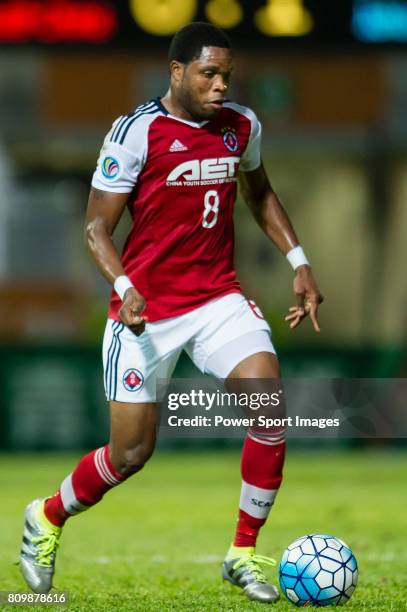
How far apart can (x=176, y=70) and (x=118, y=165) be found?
1.62 ft

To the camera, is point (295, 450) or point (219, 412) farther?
point (295, 450)

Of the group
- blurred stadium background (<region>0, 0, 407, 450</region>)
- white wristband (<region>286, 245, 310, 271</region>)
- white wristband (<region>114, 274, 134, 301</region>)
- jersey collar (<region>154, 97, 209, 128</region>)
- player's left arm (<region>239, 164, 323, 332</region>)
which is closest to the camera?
white wristband (<region>114, 274, 134, 301</region>)

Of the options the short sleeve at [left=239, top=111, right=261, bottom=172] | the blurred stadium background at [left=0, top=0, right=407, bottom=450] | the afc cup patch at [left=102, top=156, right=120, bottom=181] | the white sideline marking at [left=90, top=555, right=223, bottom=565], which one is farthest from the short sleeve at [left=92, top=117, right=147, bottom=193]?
the blurred stadium background at [left=0, top=0, right=407, bottom=450]

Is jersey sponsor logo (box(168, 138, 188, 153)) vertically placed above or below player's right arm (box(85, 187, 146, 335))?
above

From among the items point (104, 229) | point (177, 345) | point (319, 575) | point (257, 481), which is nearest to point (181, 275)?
point (177, 345)

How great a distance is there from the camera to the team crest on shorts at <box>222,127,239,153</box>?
6.23m

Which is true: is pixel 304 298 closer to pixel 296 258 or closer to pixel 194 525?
pixel 296 258

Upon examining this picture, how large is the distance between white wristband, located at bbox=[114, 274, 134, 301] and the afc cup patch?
473 millimetres

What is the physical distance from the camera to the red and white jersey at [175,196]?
6.09 m

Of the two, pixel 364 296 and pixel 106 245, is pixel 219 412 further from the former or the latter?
pixel 364 296

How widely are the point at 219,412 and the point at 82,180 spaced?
24789 millimetres

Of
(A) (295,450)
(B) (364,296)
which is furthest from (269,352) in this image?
(B) (364,296)

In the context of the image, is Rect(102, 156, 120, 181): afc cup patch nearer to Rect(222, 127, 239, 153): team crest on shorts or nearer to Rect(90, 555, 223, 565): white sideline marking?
Rect(222, 127, 239, 153): team crest on shorts

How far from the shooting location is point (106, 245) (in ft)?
19.6
